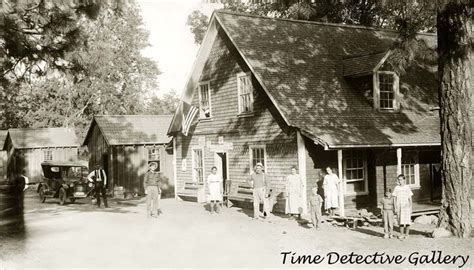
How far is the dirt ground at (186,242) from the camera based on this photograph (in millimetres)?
10359

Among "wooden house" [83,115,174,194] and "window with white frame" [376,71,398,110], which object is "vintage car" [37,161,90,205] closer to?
"wooden house" [83,115,174,194]

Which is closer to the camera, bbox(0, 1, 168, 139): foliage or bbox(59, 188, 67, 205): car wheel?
bbox(59, 188, 67, 205): car wheel

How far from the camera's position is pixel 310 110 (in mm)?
18531

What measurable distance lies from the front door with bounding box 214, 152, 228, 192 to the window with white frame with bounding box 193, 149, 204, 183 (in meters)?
1.14

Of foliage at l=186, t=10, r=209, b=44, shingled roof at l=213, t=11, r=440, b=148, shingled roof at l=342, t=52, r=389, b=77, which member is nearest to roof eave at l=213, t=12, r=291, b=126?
shingled roof at l=213, t=11, r=440, b=148

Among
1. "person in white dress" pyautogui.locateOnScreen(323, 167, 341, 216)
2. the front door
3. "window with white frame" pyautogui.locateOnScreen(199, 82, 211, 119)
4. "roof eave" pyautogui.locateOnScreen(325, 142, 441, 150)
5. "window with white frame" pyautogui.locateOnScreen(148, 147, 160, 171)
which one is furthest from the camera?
"window with white frame" pyautogui.locateOnScreen(148, 147, 160, 171)

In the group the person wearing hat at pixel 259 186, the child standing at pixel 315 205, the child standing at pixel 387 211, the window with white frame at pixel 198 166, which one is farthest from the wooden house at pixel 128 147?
the child standing at pixel 387 211

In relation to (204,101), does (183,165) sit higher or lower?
lower

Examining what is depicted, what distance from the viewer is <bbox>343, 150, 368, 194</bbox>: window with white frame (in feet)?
61.7

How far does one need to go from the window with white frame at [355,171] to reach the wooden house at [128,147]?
1263cm

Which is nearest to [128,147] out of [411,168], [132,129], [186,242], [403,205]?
[132,129]

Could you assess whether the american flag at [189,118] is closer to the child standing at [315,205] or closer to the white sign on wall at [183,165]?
the white sign on wall at [183,165]

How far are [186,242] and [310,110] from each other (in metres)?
7.92

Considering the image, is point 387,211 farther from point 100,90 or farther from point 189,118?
point 100,90
